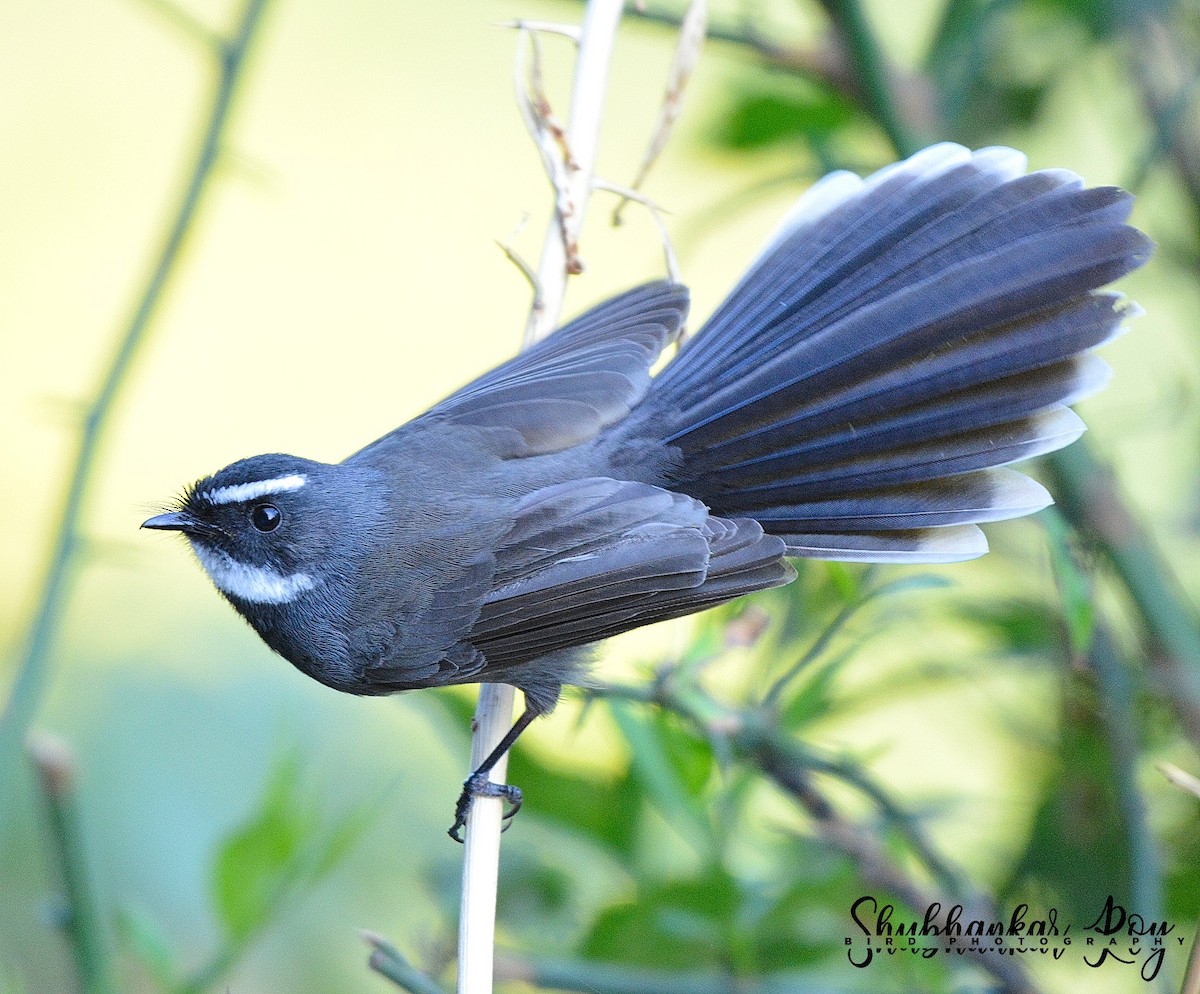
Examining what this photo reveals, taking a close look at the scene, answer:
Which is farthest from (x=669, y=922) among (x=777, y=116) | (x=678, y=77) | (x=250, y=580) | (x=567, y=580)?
(x=777, y=116)

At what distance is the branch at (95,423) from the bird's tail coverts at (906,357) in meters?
1.09

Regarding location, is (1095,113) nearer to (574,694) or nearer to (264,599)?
(574,694)

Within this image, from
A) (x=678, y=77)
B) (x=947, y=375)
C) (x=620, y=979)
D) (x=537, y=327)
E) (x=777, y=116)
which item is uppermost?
(x=777, y=116)

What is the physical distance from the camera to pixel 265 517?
115 inches

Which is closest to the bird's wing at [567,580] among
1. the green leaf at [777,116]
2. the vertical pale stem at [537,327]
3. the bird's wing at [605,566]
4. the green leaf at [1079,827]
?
the bird's wing at [605,566]

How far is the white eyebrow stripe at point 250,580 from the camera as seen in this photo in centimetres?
292

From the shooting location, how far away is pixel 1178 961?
2777 millimetres

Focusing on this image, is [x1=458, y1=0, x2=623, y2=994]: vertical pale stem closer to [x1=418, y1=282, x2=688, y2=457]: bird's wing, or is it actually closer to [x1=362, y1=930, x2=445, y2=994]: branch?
[x1=418, y1=282, x2=688, y2=457]: bird's wing

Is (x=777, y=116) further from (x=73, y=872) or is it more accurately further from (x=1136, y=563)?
(x=73, y=872)

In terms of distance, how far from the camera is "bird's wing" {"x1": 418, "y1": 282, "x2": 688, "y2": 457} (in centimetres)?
299

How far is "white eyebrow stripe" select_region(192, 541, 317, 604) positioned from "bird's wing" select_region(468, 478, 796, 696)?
0.43 metres

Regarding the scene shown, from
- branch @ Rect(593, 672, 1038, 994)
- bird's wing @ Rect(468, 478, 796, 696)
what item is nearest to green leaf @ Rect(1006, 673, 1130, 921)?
branch @ Rect(593, 672, 1038, 994)

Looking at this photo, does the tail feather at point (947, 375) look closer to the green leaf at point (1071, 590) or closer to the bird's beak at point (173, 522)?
the green leaf at point (1071, 590)

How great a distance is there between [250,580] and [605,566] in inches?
32.4
